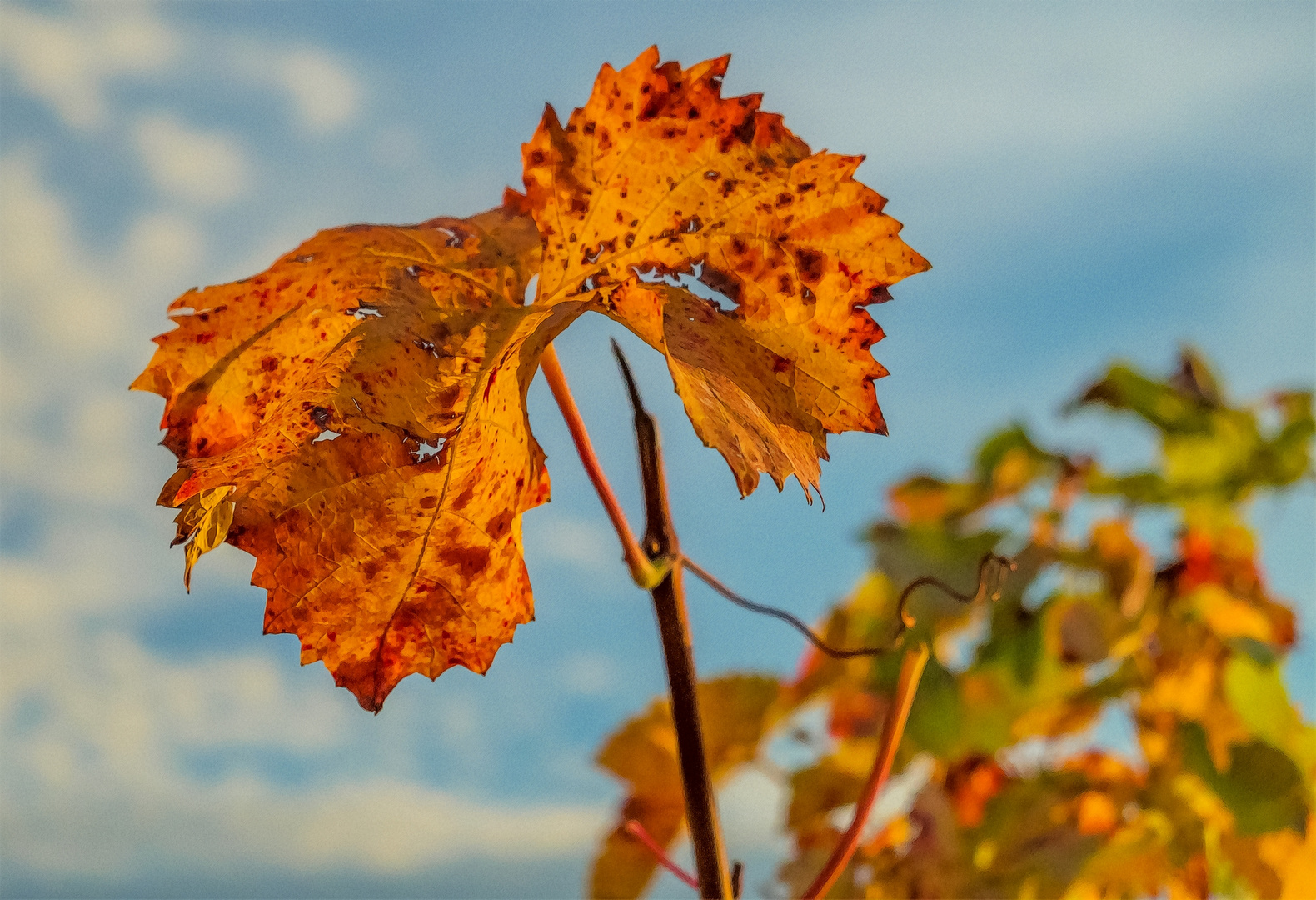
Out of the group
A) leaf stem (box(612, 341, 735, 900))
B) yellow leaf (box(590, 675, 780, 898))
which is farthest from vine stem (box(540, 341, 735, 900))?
yellow leaf (box(590, 675, 780, 898))

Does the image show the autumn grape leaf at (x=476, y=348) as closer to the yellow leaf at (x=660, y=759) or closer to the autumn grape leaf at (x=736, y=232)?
the autumn grape leaf at (x=736, y=232)

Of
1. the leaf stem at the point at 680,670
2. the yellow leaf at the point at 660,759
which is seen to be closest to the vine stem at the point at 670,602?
the leaf stem at the point at 680,670

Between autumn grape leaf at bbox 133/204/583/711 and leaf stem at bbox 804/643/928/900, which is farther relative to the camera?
leaf stem at bbox 804/643/928/900

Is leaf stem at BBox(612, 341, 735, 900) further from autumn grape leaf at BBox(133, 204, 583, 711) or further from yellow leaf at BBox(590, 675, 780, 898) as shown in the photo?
yellow leaf at BBox(590, 675, 780, 898)

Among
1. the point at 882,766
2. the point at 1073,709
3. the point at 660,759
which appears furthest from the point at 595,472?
the point at 1073,709

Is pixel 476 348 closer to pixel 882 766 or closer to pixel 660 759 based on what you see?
pixel 882 766

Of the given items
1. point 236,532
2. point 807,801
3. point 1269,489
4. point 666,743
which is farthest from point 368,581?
point 1269,489
